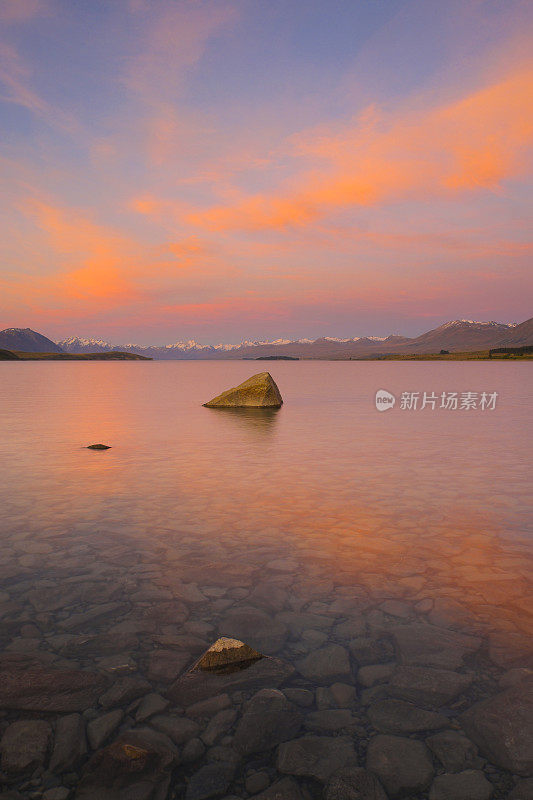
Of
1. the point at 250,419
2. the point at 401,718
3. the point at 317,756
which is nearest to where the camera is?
the point at 317,756

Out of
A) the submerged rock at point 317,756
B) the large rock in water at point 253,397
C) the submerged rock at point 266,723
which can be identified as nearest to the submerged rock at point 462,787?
the submerged rock at point 317,756

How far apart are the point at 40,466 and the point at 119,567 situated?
27.7ft

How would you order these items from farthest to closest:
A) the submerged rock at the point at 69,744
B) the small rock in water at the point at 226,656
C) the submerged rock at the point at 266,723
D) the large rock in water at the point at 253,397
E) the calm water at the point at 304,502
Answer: the large rock in water at the point at 253,397 < the calm water at the point at 304,502 < the small rock in water at the point at 226,656 < the submerged rock at the point at 266,723 < the submerged rock at the point at 69,744

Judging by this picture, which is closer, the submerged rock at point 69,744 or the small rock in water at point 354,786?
the small rock in water at point 354,786

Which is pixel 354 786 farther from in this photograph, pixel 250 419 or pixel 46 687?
pixel 250 419

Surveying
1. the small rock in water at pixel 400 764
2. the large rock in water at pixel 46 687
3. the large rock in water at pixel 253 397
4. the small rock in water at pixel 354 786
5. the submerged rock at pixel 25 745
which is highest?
the large rock in water at pixel 253 397

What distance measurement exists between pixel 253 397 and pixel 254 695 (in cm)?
2828

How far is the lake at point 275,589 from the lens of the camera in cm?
431

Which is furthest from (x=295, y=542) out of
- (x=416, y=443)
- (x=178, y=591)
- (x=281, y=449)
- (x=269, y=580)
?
(x=416, y=443)

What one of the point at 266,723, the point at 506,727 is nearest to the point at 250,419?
the point at 266,723

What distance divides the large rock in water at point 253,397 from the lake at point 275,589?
17.3 meters

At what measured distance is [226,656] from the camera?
5.10m

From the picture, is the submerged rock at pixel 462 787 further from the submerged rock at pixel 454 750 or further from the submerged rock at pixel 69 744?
the submerged rock at pixel 69 744

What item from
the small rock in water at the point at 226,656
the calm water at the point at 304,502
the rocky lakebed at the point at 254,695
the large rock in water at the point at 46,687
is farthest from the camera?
the calm water at the point at 304,502
